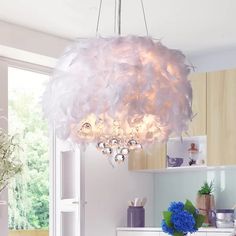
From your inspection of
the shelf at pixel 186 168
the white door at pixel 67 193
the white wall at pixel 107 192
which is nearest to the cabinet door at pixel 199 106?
the shelf at pixel 186 168

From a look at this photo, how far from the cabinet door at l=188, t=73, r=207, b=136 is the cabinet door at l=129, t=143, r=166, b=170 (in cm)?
40

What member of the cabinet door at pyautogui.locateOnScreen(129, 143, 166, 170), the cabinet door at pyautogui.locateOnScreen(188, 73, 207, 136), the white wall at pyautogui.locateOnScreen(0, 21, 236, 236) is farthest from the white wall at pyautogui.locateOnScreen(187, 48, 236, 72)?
the cabinet door at pyautogui.locateOnScreen(129, 143, 166, 170)

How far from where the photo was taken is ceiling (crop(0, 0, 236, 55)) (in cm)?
495

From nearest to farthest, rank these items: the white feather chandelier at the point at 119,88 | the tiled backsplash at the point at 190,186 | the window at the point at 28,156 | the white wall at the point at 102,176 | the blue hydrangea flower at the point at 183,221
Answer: the white feather chandelier at the point at 119,88 < the blue hydrangea flower at the point at 183,221 < the white wall at the point at 102,176 < the window at the point at 28,156 < the tiled backsplash at the point at 190,186

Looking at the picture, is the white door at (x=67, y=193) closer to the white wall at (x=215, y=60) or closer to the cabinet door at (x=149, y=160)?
the cabinet door at (x=149, y=160)

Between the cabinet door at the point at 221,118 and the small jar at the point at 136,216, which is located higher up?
the cabinet door at the point at 221,118

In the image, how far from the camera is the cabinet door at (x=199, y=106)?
6051 mm

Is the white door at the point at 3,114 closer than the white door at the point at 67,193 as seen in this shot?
Yes

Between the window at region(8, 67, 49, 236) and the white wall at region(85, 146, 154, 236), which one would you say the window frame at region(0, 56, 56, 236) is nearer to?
the window at region(8, 67, 49, 236)

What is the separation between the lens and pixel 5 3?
193 inches

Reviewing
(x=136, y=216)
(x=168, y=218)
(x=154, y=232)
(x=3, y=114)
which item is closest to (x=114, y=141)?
(x=168, y=218)

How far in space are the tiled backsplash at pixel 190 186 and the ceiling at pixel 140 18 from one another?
129 cm

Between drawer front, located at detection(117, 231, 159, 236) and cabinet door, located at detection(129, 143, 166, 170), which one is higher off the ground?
cabinet door, located at detection(129, 143, 166, 170)

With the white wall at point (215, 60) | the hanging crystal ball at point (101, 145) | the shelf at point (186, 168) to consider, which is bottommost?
the shelf at point (186, 168)
